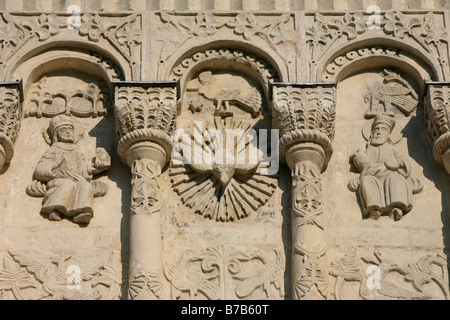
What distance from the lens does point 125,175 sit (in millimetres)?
11227

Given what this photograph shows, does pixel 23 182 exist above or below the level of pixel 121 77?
below

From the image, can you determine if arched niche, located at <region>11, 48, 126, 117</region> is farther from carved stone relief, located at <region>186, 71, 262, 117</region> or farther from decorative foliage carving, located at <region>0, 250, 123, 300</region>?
decorative foliage carving, located at <region>0, 250, 123, 300</region>

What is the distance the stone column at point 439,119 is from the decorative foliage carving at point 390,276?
2.82ft

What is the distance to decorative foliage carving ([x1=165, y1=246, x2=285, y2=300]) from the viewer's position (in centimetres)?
1059

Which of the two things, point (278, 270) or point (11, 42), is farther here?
point (11, 42)

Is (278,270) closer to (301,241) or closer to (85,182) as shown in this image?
(301,241)

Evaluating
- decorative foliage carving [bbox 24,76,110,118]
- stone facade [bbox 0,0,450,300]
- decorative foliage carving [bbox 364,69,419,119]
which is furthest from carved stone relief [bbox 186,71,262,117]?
decorative foliage carving [bbox 364,69,419,119]

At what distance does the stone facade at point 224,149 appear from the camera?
35.1 feet

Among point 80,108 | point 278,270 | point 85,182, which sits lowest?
point 278,270

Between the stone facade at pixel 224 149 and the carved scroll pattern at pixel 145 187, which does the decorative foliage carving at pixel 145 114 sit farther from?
the carved scroll pattern at pixel 145 187

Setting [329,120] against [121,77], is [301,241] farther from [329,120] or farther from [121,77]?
[121,77]

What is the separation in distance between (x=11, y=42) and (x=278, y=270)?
2.98 metres

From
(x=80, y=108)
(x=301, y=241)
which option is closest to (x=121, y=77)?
(x=80, y=108)

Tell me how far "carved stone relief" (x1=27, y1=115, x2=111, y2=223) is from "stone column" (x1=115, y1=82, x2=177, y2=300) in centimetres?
31
